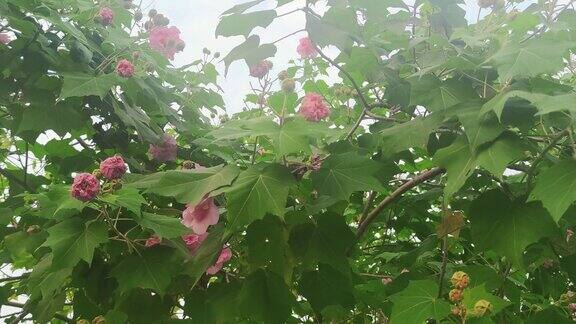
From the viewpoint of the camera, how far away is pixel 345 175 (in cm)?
154

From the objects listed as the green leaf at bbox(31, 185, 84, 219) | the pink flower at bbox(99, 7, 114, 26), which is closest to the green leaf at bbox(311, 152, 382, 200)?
the green leaf at bbox(31, 185, 84, 219)

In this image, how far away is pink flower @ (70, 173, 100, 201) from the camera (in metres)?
1.49

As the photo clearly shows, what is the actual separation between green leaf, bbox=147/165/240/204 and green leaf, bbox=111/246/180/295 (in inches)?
10.6

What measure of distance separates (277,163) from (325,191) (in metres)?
0.15

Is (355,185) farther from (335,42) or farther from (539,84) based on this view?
(539,84)

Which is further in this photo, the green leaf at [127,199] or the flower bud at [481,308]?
the green leaf at [127,199]

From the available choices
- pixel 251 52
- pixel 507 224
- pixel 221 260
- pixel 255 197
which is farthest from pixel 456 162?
pixel 221 260

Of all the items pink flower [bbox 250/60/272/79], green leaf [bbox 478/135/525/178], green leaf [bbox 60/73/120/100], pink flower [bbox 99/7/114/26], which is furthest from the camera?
pink flower [bbox 99/7/114/26]

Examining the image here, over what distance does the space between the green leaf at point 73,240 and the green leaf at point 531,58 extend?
108 centimetres

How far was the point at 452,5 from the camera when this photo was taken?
194 cm

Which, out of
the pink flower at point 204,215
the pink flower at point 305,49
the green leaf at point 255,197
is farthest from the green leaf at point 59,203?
the pink flower at point 305,49

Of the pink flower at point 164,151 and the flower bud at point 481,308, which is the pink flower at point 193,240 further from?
the flower bud at point 481,308

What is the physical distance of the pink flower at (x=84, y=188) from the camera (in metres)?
1.49

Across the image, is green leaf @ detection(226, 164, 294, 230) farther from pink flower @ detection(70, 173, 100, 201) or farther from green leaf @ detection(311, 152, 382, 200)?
pink flower @ detection(70, 173, 100, 201)
